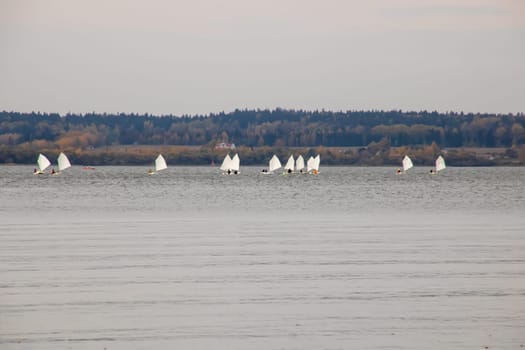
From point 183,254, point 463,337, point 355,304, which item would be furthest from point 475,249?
point 463,337

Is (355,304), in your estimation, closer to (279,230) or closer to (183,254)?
(183,254)

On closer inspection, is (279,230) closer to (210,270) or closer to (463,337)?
(210,270)

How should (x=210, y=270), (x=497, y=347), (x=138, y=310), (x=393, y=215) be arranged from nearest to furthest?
1. (x=497, y=347)
2. (x=138, y=310)
3. (x=210, y=270)
4. (x=393, y=215)

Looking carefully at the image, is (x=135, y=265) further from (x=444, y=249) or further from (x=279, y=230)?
(x=279, y=230)

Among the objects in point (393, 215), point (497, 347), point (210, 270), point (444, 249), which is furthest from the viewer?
point (393, 215)

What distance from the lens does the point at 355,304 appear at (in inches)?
833

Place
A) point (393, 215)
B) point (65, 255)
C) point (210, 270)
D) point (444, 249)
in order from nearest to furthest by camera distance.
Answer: point (210, 270) → point (65, 255) → point (444, 249) → point (393, 215)

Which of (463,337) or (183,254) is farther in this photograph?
(183,254)

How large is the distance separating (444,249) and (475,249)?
1036mm

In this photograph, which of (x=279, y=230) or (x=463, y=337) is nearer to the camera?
(x=463, y=337)

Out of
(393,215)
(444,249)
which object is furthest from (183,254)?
(393,215)

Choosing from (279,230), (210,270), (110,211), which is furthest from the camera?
(110,211)

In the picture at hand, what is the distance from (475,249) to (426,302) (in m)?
11.4

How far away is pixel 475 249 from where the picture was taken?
3231 centimetres
